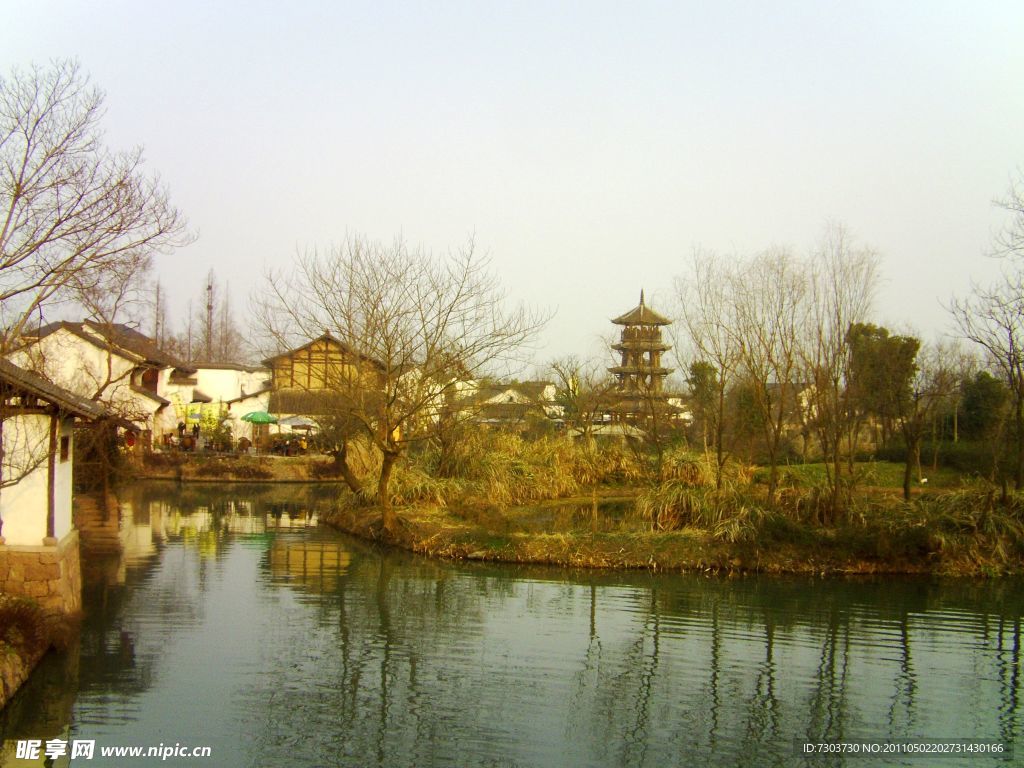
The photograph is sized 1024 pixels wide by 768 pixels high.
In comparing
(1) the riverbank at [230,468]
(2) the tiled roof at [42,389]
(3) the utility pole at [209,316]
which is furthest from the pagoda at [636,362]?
(3) the utility pole at [209,316]

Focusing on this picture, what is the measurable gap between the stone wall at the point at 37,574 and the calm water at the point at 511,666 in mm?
836

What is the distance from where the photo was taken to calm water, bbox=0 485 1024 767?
8930 millimetres

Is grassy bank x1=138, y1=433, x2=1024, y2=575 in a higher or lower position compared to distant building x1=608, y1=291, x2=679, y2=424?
lower

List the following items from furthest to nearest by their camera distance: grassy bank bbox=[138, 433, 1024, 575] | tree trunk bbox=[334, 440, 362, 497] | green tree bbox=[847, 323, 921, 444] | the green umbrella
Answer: the green umbrella, tree trunk bbox=[334, 440, 362, 497], green tree bbox=[847, 323, 921, 444], grassy bank bbox=[138, 433, 1024, 575]

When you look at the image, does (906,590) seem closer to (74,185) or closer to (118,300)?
(74,185)

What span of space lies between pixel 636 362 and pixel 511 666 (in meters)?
18.5

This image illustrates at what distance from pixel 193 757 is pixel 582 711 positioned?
3878mm

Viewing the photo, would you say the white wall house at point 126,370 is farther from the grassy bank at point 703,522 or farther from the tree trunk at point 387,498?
the grassy bank at point 703,522

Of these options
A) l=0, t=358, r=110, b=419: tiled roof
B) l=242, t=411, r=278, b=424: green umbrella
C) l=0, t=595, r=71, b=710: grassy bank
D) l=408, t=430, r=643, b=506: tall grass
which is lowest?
l=0, t=595, r=71, b=710: grassy bank

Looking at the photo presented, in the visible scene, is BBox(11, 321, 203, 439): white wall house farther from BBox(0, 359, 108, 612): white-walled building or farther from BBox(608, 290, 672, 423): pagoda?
BBox(608, 290, 672, 423): pagoda

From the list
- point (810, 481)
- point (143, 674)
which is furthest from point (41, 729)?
point (810, 481)

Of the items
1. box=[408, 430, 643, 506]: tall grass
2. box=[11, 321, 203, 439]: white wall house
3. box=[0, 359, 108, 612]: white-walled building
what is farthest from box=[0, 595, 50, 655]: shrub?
box=[11, 321, 203, 439]: white wall house

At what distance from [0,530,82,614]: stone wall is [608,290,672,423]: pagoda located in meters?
19.1

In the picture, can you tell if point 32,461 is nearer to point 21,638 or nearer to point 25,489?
point 25,489
